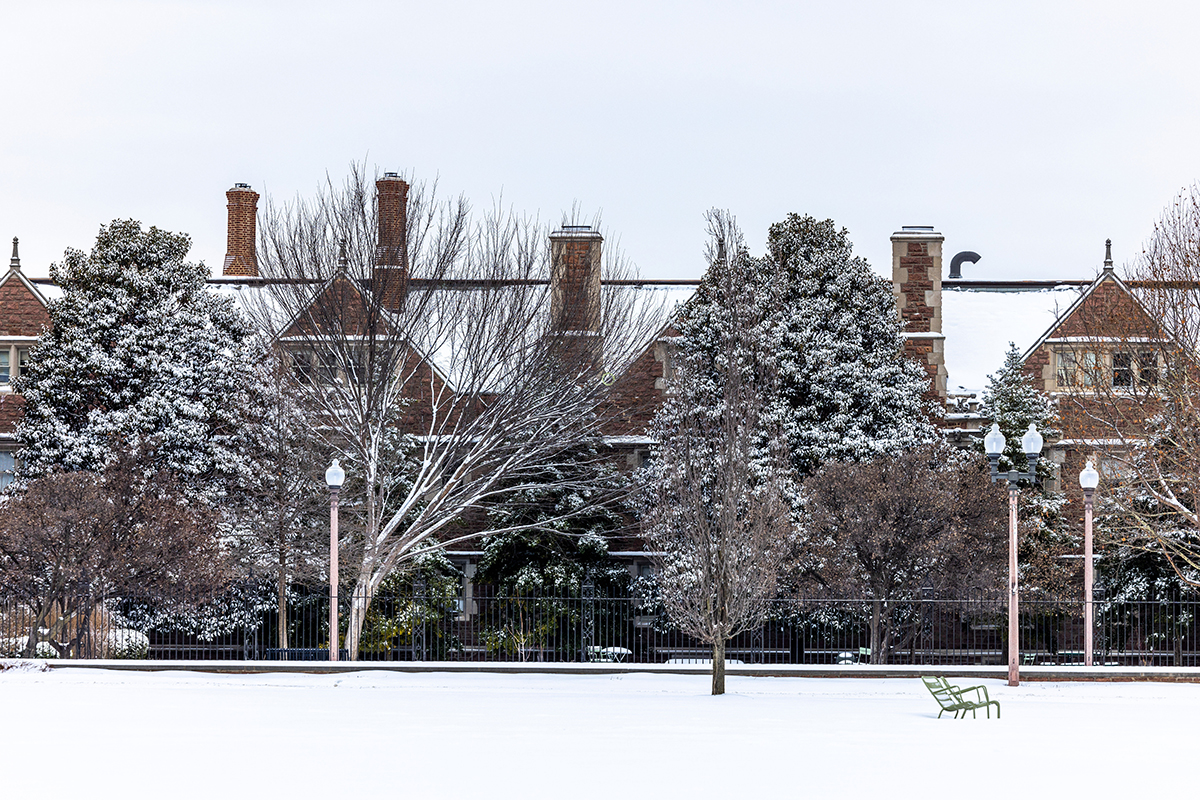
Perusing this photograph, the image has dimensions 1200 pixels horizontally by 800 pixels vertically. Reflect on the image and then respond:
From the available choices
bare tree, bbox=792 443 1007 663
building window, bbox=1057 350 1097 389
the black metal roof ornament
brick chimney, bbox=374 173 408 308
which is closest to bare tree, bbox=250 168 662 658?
brick chimney, bbox=374 173 408 308

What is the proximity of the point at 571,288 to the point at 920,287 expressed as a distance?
40.7ft

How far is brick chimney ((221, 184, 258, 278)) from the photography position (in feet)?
141

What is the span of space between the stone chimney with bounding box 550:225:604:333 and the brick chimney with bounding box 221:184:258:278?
16225 mm

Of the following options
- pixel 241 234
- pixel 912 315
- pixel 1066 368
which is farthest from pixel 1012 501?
pixel 241 234

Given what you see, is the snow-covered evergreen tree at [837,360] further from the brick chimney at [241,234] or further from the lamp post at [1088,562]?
the brick chimney at [241,234]

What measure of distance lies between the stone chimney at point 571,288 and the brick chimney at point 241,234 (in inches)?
639

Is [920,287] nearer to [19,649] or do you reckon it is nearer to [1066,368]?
[1066,368]

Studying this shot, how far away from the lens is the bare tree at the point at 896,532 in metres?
25.5

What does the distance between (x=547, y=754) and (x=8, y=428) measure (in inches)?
1105

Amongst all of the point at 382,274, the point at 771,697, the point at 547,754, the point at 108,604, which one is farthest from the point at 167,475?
the point at 547,754

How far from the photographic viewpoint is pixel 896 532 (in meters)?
25.6

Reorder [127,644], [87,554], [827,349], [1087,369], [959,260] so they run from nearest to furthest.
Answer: [87,554] → [127,644] → [1087,369] → [827,349] → [959,260]

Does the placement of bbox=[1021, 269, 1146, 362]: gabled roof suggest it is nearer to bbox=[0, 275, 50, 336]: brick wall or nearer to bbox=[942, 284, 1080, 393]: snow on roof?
bbox=[942, 284, 1080, 393]: snow on roof

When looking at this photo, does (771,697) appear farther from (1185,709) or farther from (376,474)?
(376,474)
